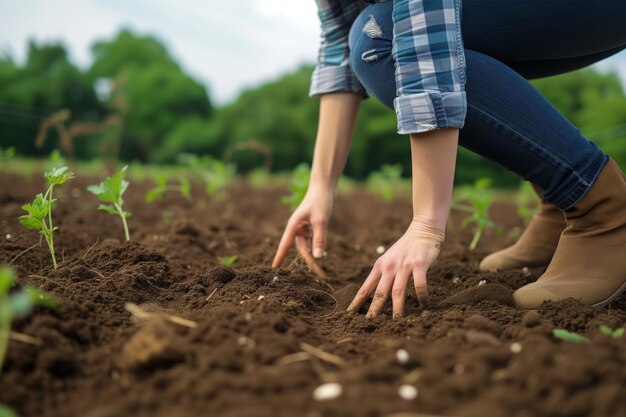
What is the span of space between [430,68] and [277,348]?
862 mm

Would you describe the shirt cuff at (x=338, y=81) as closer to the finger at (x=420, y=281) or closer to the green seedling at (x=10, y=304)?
the finger at (x=420, y=281)

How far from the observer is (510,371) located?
105cm

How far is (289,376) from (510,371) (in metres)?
0.44

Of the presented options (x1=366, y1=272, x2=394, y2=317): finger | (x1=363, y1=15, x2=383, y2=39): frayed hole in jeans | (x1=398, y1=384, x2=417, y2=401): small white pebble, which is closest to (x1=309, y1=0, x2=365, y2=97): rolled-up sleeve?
(x1=363, y1=15, x2=383, y2=39): frayed hole in jeans

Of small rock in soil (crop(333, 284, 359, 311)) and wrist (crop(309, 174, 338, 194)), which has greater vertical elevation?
wrist (crop(309, 174, 338, 194))

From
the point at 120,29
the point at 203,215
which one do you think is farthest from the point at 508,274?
the point at 120,29

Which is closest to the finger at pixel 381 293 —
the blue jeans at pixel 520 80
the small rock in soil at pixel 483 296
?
the small rock in soil at pixel 483 296

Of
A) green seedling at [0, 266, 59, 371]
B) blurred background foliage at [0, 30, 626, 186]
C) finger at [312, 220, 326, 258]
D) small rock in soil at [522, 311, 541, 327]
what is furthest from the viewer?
blurred background foliage at [0, 30, 626, 186]

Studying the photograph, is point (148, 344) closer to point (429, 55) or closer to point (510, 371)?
point (510, 371)

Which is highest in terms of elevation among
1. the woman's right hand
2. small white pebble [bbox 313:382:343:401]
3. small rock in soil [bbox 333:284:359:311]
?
the woman's right hand

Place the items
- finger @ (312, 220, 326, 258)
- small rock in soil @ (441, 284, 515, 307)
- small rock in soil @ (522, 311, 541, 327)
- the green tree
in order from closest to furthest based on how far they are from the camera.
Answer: small rock in soil @ (522, 311, 541, 327) → small rock in soil @ (441, 284, 515, 307) → finger @ (312, 220, 326, 258) → the green tree

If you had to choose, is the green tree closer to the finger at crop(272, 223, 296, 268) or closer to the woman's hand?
the finger at crop(272, 223, 296, 268)

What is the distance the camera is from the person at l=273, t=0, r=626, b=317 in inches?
58.4

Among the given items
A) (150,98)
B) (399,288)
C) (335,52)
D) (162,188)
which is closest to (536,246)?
(399,288)
